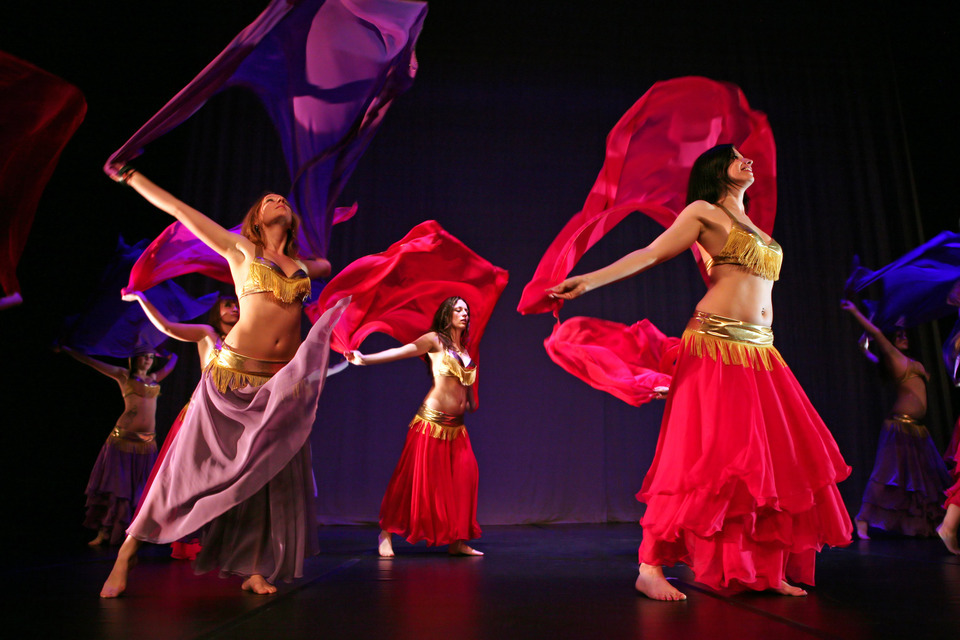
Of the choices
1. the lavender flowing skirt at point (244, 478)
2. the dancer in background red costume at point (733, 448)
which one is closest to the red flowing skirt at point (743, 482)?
the dancer in background red costume at point (733, 448)

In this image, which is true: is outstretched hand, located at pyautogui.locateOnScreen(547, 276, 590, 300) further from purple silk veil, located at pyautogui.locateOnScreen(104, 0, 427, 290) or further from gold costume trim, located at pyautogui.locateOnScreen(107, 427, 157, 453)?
gold costume trim, located at pyautogui.locateOnScreen(107, 427, 157, 453)

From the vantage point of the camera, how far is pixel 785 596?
2193 mm

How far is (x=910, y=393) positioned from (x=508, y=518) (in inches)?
136

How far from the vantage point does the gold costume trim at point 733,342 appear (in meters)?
2.36

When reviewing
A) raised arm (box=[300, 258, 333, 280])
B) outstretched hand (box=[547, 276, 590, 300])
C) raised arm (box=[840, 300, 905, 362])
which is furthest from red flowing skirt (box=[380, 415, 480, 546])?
raised arm (box=[840, 300, 905, 362])

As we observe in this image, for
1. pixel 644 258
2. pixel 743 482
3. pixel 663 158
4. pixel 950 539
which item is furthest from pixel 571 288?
pixel 950 539

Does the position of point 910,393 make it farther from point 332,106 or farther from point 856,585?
point 332,106

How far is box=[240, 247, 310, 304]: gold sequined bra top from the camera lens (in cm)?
266

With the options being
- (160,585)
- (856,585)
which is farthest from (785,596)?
(160,585)

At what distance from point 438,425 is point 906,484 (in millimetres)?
3498

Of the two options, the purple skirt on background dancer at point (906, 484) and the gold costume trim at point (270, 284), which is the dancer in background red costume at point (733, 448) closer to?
the gold costume trim at point (270, 284)

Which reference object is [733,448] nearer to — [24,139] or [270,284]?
[270,284]

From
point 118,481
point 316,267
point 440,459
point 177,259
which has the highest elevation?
point 177,259

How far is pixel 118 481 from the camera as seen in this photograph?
5.09 m
